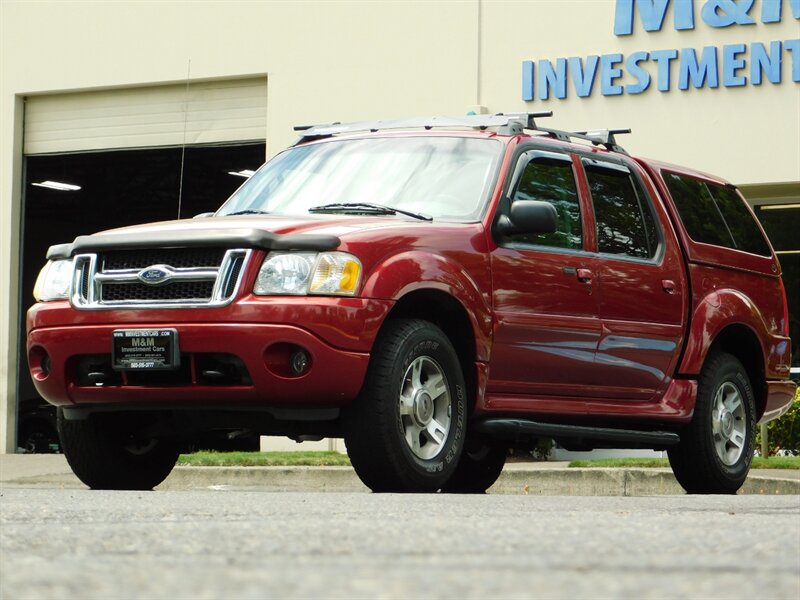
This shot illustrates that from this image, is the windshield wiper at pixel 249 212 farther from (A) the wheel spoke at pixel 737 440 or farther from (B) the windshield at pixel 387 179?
(A) the wheel spoke at pixel 737 440

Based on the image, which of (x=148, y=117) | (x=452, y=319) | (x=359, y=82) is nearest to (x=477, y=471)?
(x=452, y=319)

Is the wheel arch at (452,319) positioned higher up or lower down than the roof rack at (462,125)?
lower down

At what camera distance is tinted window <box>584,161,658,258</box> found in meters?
9.08

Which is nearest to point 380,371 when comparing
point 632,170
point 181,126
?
point 632,170

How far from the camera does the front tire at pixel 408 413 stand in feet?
23.7

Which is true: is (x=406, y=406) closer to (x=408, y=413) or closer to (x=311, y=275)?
(x=408, y=413)

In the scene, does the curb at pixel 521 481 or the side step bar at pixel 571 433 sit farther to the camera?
the curb at pixel 521 481

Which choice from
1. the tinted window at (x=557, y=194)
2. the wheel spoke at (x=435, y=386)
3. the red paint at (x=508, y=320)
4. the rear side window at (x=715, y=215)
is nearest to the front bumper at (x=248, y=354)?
the red paint at (x=508, y=320)

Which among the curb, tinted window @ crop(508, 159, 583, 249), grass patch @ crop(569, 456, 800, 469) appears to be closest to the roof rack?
tinted window @ crop(508, 159, 583, 249)

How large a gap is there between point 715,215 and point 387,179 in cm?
263

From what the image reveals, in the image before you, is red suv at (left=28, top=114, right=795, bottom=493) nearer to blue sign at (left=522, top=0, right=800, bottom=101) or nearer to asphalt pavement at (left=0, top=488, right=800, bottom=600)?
asphalt pavement at (left=0, top=488, right=800, bottom=600)

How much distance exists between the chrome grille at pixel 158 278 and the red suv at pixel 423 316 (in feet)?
0.04

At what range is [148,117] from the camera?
1964 centimetres

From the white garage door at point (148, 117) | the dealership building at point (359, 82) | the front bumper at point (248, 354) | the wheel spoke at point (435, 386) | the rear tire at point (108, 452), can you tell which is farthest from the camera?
the white garage door at point (148, 117)
